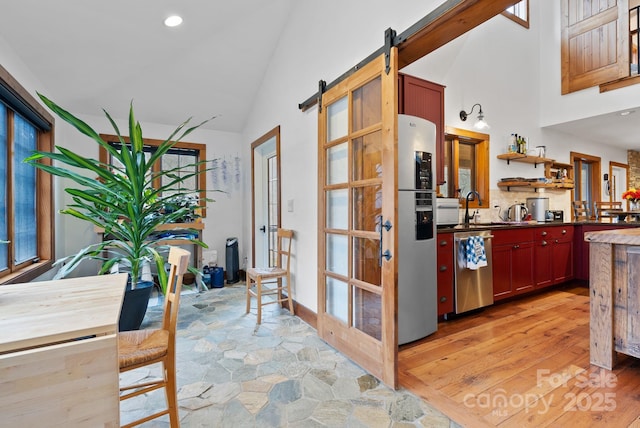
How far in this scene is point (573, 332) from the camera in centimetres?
269

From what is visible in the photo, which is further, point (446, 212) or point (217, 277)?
point (217, 277)

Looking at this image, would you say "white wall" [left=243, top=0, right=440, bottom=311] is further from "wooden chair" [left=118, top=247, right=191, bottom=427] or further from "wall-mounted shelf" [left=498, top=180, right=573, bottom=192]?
"wall-mounted shelf" [left=498, top=180, right=573, bottom=192]

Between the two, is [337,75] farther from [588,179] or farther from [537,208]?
[588,179]

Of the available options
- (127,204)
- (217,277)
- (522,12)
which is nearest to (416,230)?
(127,204)

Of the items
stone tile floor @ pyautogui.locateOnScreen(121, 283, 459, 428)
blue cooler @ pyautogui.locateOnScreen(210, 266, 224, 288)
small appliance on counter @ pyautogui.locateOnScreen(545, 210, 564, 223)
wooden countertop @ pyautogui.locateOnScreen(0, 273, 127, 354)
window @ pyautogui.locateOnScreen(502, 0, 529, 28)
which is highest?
window @ pyautogui.locateOnScreen(502, 0, 529, 28)

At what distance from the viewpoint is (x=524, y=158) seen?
4.29m

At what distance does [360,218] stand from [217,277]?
2861 millimetres

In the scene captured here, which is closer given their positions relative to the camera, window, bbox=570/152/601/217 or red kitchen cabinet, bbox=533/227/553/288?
red kitchen cabinet, bbox=533/227/553/288

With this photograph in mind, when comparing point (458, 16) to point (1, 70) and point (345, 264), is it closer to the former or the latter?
point (345, 264)

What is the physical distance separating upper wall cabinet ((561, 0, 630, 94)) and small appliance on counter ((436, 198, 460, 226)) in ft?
10.3

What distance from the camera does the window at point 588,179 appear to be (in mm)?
5586

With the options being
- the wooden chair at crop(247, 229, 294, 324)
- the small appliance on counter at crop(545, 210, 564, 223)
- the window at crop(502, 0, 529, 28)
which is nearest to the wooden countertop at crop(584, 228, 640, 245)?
the wooden chair at crop(247, 229, 294, 324)

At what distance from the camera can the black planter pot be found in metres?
2.49

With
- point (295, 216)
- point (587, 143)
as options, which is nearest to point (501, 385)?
point (295, 216)
